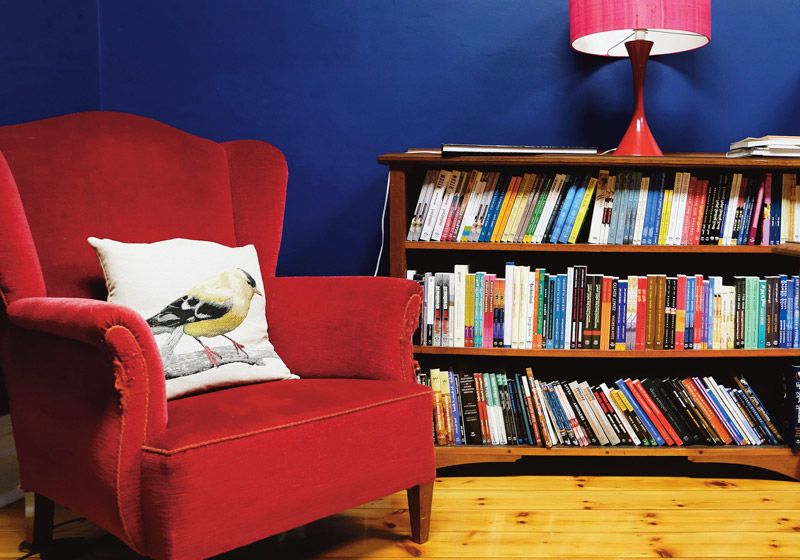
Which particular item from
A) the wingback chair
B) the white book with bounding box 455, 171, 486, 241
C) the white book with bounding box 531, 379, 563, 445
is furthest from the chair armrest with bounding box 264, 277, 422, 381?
the white book with bounding box 531, 379, 563, 445

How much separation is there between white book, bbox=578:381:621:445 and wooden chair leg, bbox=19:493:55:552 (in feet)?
4.74

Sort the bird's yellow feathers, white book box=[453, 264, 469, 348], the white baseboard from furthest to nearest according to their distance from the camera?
white book box=[453, 264, 469, 348] < the white baseboard < the bird's yellow feathers

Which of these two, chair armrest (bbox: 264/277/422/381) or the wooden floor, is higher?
chair armrest (bbox: 264/277/422/381)

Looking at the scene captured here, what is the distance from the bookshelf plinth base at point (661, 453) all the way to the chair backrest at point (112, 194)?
76 cm

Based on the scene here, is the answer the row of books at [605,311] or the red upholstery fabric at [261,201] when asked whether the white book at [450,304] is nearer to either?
the row of books at [605,311]

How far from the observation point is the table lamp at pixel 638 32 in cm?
192

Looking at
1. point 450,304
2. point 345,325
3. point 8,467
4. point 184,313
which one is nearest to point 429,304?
point 450,304

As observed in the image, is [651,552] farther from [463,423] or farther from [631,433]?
[463,423]

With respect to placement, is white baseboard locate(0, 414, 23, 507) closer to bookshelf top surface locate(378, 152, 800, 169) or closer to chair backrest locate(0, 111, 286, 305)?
chair backrest locate(0, 111, 286, 305)

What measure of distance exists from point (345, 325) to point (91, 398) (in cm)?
60

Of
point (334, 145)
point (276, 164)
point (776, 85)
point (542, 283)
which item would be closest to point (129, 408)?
point (276, 164)

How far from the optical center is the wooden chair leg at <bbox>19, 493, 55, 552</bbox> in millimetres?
1520

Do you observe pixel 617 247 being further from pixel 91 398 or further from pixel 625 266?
pixel 91 398

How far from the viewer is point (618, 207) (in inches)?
80.0
